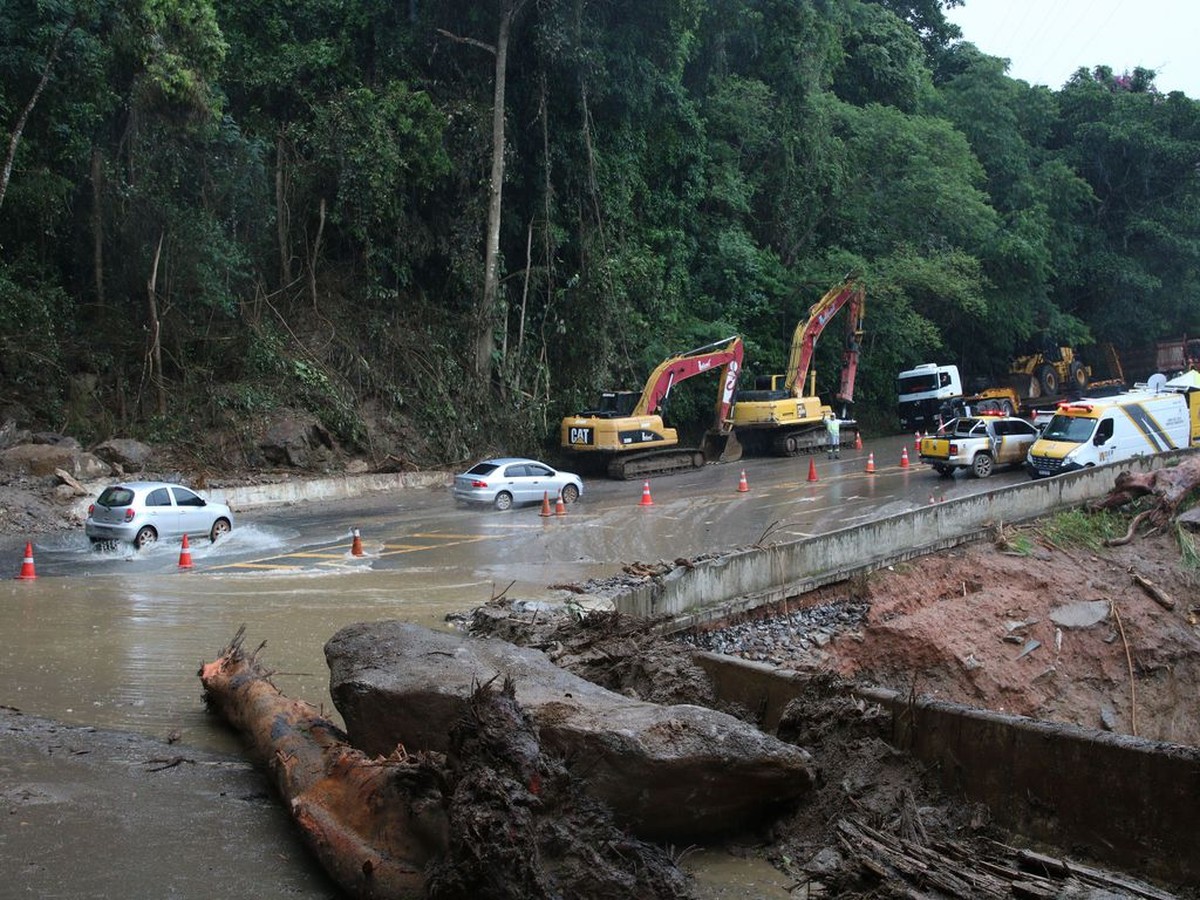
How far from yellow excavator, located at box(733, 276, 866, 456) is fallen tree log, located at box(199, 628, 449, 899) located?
28.2m

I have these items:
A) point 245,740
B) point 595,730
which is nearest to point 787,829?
point 595,730

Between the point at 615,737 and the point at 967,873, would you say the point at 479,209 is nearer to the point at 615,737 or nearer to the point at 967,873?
the point at 615,737

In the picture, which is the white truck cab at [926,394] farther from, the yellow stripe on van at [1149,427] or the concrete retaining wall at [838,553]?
the concrete retaining wall at [838,553]

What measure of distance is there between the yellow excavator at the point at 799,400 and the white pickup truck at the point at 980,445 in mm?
6654

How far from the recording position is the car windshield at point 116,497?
20.5 m

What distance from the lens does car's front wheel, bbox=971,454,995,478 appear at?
27.5 m

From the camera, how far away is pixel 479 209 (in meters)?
34.2

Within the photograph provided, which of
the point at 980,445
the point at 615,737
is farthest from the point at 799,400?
the point at 615,737

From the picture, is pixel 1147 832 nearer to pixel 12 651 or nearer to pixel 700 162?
pixel 12 651

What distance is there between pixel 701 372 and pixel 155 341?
15.2 meters

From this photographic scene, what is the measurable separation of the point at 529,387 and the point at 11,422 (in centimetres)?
1496

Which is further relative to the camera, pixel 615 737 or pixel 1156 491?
pixel 1156 491

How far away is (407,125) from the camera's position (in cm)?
3148

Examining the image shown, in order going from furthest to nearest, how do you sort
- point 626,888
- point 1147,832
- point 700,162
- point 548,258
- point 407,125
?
point 700,162 < point 548,258 < point 407,125 < point 1147,832 < point 626,888
